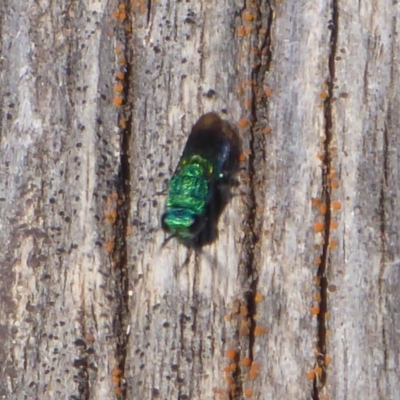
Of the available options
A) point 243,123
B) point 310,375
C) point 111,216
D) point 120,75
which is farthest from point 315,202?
point 120,75

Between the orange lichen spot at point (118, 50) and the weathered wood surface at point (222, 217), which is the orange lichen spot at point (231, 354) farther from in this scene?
the orange lichen spot at point (118, 50)

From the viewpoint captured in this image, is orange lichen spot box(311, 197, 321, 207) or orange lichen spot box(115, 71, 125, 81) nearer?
orange lichen spot box(311, 197, 321, 207)

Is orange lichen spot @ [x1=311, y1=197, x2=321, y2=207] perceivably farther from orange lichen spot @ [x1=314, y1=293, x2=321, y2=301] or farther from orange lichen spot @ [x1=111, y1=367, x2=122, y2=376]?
orange lichen spot @ [x1=111, y1=367, x2=122, y2=376]

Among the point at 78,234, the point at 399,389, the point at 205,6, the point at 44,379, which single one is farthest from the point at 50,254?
the point at 399,389

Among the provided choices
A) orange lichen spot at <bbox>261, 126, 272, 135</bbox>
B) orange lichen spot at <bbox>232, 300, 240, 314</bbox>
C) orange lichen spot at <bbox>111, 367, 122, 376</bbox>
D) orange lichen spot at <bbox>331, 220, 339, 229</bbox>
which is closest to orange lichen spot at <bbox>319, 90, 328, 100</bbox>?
orange lichen spot at <bbox>261, 126, 272, 135</bbox>

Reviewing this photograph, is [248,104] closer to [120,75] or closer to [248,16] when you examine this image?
[248,16]

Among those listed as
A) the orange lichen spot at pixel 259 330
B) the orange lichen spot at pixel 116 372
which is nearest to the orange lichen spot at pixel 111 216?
the orange lichen spot at pixel 116 372

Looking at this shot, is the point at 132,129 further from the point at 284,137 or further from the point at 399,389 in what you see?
the point at 399,389
